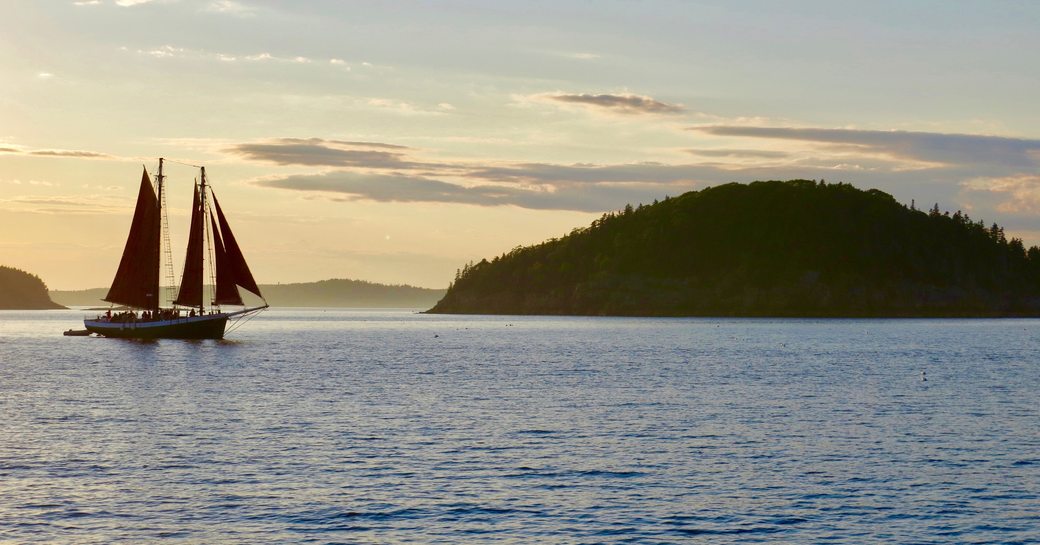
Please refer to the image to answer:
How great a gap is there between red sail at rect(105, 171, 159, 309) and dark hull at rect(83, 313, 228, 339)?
390cm

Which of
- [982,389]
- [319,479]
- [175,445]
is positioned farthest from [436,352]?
[319,479]

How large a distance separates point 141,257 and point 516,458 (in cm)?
9995

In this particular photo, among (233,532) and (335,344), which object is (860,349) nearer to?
(335,344)

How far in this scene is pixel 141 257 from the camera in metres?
135

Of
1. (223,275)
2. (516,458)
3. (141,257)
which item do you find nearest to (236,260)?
(223,275)

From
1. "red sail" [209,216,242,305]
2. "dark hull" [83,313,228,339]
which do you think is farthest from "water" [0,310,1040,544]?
"dark hull" [83,313,228,339]

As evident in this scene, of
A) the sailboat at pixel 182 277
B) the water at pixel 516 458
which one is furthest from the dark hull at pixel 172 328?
the water at pixel 516 458

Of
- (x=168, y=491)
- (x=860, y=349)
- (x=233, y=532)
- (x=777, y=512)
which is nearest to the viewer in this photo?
(x=233, y=532)

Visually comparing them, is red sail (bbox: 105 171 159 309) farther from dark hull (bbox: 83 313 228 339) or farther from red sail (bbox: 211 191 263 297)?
red sail (bbox: 211 191 263 297)

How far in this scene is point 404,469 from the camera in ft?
142

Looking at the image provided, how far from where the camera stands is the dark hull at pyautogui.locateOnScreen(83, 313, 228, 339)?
140000mm

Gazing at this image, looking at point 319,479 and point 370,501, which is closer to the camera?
point 370,501

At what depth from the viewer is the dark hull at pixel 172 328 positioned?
14000 centimetres

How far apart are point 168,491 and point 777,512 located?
2008 cm
